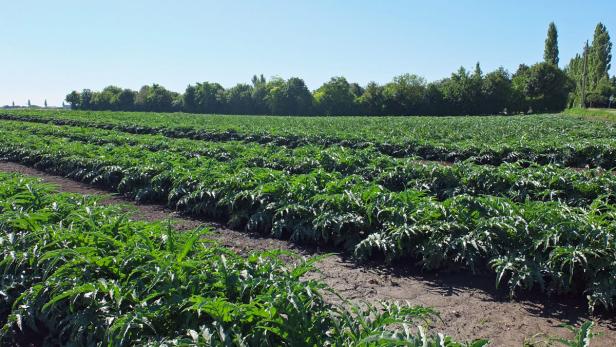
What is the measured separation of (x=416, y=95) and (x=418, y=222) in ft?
202

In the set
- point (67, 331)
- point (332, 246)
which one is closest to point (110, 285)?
point (67, 331)

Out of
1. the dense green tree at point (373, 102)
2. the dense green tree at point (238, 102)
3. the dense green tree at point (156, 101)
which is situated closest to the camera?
the dense green tree at point (373, 102)

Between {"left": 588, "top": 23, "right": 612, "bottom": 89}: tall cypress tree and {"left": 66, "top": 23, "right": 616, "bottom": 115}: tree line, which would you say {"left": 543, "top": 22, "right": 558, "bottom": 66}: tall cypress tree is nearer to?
{"left": 66, "top": 23, "right": 616, "bottom": 115}: tree line

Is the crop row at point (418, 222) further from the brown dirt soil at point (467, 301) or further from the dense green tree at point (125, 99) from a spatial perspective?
the dense green tree at point (125, 99)

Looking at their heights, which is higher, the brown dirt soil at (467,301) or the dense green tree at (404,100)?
the dense green tree at (404,100)

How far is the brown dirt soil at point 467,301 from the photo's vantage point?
373cm

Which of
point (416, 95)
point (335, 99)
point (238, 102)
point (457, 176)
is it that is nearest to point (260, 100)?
point (238, 102)

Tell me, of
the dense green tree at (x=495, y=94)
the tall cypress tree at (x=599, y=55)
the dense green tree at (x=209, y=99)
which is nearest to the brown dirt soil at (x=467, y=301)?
the dense green tree at (x=495, y=94)

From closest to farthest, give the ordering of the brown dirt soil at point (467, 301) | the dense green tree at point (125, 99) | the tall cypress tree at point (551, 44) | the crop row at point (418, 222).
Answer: the brown dirt soil at point (467, 301)
the crop row at point (418, 222)
the tall cypress tree at point (551, 44)
the dense green tree at point (125, 99)

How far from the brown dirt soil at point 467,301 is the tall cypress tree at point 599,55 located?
8295 centimetres

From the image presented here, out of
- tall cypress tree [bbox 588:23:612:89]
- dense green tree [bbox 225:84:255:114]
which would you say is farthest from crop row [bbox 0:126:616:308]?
tall cypress tree [bbox 588:23:612:89]

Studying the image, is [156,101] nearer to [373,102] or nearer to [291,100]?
[291,100]

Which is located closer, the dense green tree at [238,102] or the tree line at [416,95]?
the tree line at [416,95]

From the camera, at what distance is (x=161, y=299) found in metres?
2.92
